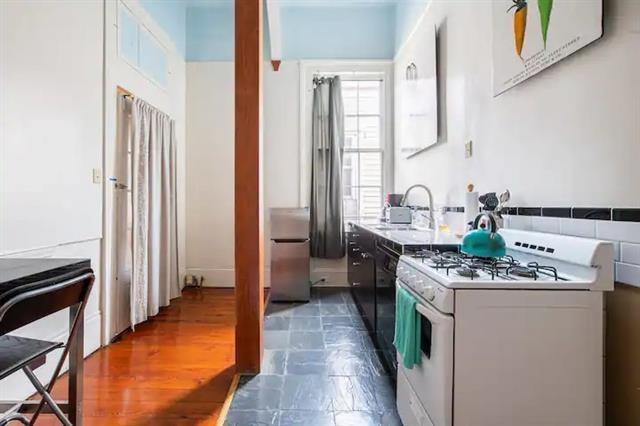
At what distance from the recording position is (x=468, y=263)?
1.50 meters

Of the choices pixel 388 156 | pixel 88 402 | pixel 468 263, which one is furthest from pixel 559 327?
pixel 388 156

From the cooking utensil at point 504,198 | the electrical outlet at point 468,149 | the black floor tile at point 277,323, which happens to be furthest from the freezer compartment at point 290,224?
the cooking utensil at point 504,198

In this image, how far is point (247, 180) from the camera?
2248 mm

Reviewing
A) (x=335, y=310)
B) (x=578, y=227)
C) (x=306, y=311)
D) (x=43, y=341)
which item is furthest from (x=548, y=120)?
(x=306, y=311)

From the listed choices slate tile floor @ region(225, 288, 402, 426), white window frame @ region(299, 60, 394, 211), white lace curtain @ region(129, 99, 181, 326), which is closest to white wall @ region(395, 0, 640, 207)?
slate tile floor @ region(225, 288, 402, 426)

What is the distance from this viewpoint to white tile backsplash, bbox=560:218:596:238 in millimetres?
1278

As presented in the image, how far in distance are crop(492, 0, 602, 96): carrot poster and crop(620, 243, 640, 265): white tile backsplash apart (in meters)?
0.76

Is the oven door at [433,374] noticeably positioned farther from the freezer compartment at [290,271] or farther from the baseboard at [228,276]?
the baseboard at [228,276]

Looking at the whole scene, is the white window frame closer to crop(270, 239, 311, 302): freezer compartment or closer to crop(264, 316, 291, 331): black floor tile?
crop(270, 239, 311, 302): freezer compartment

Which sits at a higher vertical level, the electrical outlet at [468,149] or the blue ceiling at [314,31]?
the blue ceiling at [314,31]

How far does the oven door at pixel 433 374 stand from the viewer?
3.74ft

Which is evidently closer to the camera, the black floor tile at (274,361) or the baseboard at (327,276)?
the black floor tile at (274,361)

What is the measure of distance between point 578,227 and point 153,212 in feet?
10.9

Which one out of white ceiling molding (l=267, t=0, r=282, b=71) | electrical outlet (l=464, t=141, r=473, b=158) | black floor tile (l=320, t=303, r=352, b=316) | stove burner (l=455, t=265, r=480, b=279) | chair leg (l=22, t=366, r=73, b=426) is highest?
white ceiling molding (l=267, t=0, r=282, b=71)
